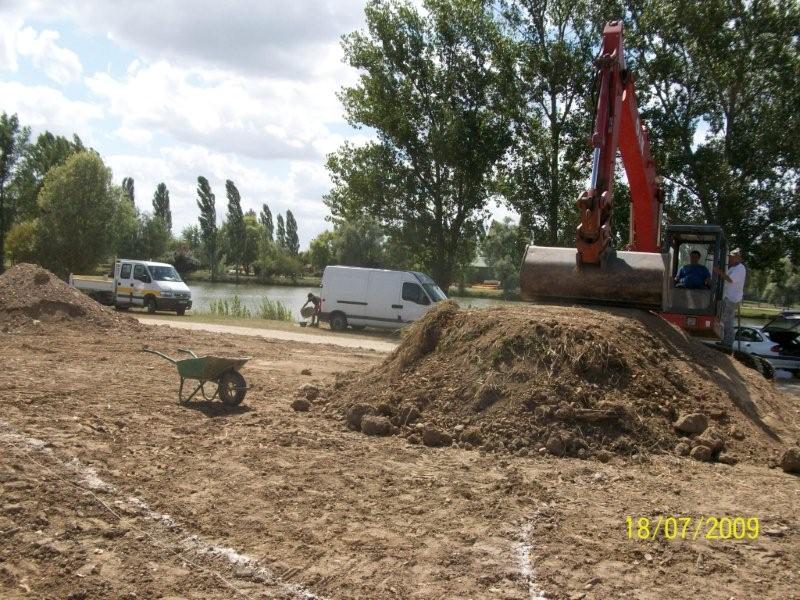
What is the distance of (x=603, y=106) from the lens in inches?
432

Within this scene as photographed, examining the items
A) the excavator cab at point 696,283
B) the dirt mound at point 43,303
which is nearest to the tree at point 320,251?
the dirt mound at point 43,303

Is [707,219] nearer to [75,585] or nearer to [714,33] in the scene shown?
[714,33]

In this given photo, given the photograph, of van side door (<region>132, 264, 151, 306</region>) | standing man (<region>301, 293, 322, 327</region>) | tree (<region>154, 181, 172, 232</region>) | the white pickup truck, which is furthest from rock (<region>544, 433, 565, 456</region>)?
tree (<region>154, 181, 172, 232</region>)

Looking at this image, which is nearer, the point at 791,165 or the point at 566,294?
the point at 566,294

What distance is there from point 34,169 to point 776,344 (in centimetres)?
5700

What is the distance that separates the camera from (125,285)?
32.2 metres

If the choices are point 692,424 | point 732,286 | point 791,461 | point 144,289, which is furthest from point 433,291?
point 791,461

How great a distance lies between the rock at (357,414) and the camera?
8.84 metres

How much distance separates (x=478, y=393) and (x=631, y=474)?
191 cm

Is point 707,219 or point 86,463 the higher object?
point 707,219

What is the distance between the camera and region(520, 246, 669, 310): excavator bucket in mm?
10539

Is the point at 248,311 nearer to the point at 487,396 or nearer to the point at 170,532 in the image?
the point at 487,396

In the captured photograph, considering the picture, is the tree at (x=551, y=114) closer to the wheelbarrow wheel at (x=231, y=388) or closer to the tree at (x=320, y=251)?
the wheelbarrow wheel at (x=231, y=388)

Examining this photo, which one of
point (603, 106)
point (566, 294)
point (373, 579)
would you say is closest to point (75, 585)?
point (373, 579)
